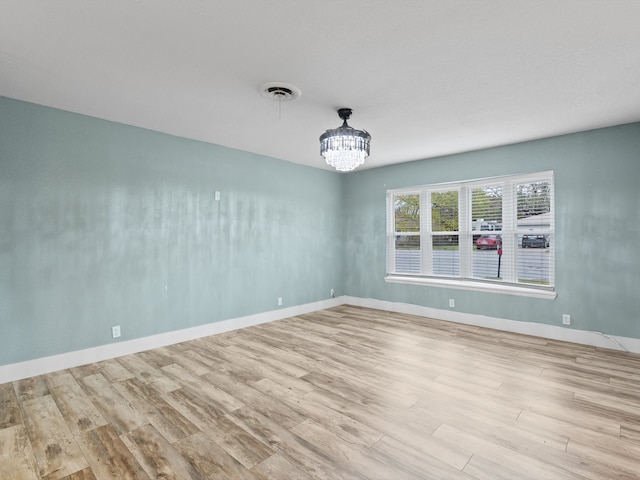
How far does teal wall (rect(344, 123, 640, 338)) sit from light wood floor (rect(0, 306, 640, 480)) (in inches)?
20.3

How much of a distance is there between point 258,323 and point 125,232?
7.52 ft

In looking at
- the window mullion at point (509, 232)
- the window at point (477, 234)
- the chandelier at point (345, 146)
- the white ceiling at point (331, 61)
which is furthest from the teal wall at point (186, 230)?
the chandelier at point (345, 146)

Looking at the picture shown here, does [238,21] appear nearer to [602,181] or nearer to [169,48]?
[169,48]

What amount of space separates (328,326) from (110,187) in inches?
133

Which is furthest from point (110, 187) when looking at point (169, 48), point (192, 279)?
point (169, 48)

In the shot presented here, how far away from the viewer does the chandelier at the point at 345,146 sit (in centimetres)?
291

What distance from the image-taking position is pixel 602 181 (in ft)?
12.7

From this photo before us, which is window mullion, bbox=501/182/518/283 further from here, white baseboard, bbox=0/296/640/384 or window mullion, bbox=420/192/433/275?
window mullion, bbox=420/192/433/275

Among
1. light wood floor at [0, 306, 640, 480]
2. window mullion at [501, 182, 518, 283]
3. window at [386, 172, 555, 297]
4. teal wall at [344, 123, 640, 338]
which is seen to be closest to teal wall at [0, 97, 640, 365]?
teal wall at [344, 123, 640, 338]

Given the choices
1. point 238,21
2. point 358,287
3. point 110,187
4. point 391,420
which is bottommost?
point 391,420

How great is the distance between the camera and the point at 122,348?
3.63 meters

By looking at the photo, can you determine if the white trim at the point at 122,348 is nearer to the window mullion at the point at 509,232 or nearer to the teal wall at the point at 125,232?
the teal wall at the point at 125,232

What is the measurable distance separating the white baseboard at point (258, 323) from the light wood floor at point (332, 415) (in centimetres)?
15

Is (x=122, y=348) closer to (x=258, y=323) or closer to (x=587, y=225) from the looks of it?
(x=258, y=323)
